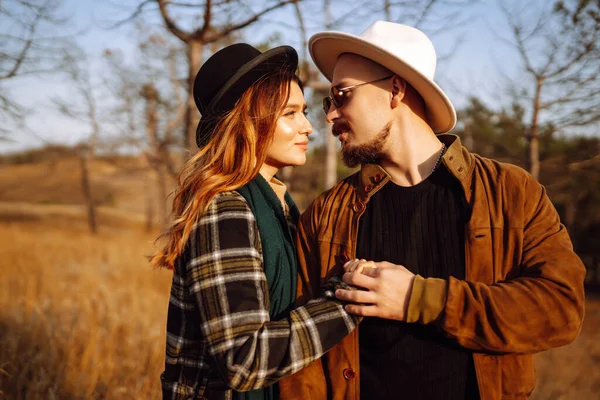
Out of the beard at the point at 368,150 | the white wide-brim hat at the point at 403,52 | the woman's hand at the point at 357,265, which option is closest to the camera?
the woman's hand at the point at 357,265

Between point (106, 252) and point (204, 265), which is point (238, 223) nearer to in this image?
point (204, 265)

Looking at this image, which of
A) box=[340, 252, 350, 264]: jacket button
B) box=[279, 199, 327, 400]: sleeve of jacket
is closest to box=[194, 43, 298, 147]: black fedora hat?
box=[279, 199, 327, 400]: sleeve of jacket

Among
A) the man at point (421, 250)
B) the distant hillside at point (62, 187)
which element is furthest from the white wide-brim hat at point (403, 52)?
the distant hillside at point (62, 187)

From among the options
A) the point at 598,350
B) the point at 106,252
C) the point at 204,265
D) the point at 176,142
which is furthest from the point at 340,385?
the point at 106,252

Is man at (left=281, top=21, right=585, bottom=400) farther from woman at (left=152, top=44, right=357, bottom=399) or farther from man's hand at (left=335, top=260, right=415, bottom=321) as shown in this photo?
woman at (left=152, top=44, right=357, bottom=399)

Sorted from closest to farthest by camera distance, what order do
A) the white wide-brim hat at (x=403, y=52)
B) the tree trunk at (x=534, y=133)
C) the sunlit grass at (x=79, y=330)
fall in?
the white wide-brim hat at (x=403, y=52) < the sunlit grass at (x=79, y=330) < the tree trunk at (x=534, y=133)

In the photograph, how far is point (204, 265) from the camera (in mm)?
1645

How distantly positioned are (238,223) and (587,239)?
14.9m

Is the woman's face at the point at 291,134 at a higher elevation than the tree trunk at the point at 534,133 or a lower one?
lower

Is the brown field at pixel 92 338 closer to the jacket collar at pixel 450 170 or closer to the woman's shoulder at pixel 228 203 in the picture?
the woman's shoulder at pixel 228 203

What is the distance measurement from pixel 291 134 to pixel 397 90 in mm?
490

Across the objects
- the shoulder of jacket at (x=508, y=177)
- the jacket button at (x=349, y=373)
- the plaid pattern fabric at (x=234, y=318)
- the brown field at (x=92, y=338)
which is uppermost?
the shoulder of jacket at (x=508, y=177)

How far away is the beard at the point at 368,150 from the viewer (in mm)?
2008

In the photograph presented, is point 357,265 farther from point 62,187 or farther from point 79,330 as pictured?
point 62,187
